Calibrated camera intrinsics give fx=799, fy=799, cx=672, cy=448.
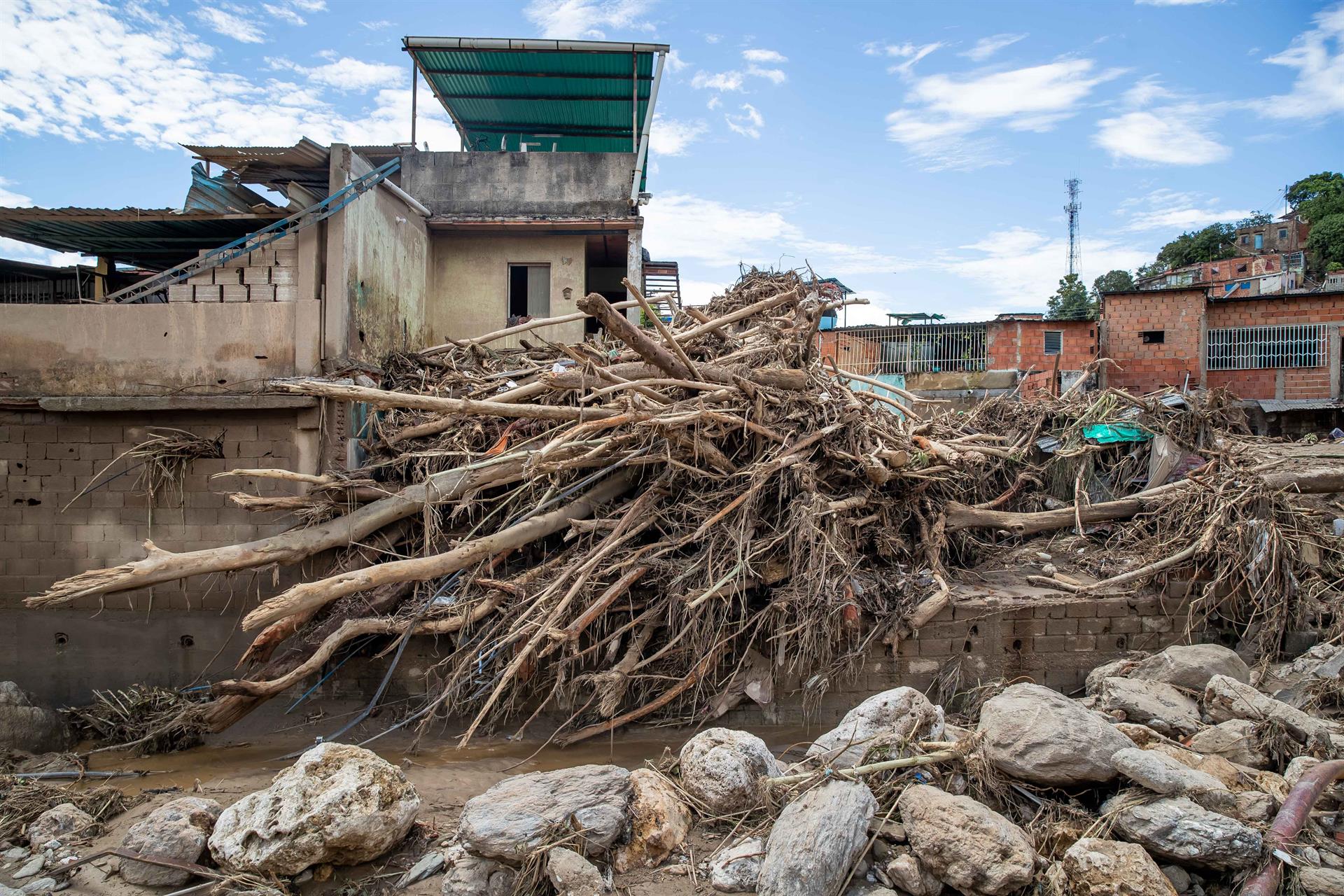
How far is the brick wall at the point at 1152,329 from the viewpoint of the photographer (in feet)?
55.5

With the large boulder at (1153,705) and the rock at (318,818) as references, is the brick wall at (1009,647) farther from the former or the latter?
the rock at (318,818)


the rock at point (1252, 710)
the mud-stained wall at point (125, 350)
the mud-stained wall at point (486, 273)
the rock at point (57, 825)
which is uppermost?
the mud-stained wall at point (486, 273)

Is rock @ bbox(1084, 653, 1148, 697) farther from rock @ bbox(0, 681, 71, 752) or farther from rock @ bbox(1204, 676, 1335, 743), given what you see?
rock @ bbox(0, 681, 71, 752)

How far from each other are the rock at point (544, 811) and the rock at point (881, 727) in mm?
1400

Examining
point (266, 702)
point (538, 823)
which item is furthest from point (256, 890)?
point (266, 702)

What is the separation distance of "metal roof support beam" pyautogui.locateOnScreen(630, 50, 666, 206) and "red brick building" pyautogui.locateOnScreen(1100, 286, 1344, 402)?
10747mm

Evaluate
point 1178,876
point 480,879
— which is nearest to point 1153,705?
point 1178,876

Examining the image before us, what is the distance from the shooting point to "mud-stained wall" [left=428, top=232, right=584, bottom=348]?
40.6 feet

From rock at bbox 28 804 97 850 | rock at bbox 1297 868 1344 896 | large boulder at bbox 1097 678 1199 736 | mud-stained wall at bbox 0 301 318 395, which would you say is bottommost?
rock at bbox 28 804 97 850

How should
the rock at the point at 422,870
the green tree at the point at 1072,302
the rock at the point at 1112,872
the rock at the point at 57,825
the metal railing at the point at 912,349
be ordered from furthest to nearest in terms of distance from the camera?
the green tree at the point at 1072,302 → the metal railing at the point at 912,349 → the rock at the point at 57,825 → the rock at the point at 422,870 → the rock at the point at 1112,872

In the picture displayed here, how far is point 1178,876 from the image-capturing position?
4480mm

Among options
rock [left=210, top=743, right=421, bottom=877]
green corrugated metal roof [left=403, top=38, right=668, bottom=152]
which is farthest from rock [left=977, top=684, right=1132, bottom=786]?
green corrugated metal roof [left=403, top=38, right=668, bottom=152]

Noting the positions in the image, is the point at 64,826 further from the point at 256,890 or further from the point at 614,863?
the point at 614,863

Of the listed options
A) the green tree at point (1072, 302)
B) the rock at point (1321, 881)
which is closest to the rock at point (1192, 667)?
the rock at point (1321, 881)
